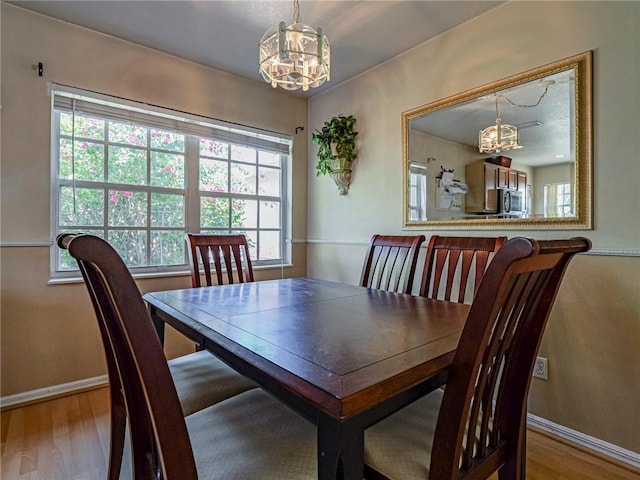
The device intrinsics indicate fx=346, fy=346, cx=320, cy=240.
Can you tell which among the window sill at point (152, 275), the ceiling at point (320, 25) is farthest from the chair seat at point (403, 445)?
the window sill at point (152, 275)

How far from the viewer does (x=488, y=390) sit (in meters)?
0.88

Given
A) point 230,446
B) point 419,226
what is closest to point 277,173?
point 419,226

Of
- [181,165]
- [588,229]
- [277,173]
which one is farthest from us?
[277,173]

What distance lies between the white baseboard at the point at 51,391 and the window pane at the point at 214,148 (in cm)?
184

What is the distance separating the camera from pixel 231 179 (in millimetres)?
3062

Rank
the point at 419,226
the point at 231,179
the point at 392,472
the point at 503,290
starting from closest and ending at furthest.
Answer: the point at 503,290 < the point at 392,472 < the point at 419,226 < the point at 231,179

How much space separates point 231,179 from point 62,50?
4.55 feet

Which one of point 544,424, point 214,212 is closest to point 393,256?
point 544,424

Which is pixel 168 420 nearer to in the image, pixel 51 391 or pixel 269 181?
pixel 51 391

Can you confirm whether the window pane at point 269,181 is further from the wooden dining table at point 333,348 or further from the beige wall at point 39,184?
the wooden dining table at point 333,348

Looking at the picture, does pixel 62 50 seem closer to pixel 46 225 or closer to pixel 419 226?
pixel 46 225

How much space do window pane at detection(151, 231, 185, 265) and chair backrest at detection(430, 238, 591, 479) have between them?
244 centimetres

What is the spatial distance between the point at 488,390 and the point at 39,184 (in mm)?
2625

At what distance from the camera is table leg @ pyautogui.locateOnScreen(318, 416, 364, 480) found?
0.68m
